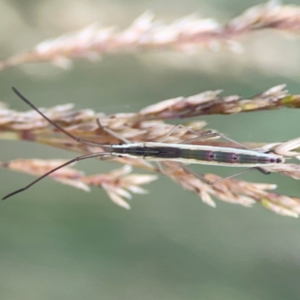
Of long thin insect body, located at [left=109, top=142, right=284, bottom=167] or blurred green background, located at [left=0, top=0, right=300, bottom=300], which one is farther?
blurred green background, located at [left=0, top=0, right=300, bottom=300]

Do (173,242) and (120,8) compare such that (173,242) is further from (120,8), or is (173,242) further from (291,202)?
(120,8)

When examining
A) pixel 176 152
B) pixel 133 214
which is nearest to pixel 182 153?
pixel 176 152

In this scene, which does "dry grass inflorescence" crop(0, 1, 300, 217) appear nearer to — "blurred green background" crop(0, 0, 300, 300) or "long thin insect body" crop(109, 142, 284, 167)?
"long thin insect body" crop(109, 142, 284, 167)

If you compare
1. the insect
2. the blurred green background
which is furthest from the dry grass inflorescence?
the blurred green background

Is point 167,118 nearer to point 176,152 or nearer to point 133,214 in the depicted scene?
point 176,152

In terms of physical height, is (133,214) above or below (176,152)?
below
